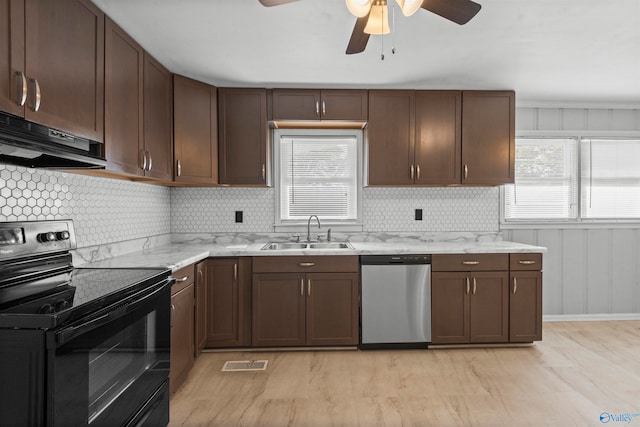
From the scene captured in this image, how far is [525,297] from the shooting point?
10.9 feet

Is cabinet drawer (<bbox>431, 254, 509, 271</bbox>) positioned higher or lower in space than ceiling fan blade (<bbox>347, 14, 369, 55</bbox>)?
lower

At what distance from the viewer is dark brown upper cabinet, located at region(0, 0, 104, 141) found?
1440 mm

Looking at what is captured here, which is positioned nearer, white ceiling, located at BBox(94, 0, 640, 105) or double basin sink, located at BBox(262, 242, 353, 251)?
white ceiling, located at BBox(94, 0, 640, 105)

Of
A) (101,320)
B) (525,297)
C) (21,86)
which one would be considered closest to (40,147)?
(21,86)

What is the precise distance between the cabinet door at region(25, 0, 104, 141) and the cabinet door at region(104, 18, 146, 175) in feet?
0.25

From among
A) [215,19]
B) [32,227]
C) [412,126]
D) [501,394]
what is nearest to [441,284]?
[501,394]

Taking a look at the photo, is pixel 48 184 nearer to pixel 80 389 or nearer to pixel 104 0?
pixel 104 0

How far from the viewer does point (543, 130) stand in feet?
13.5

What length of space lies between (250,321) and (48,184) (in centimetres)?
177

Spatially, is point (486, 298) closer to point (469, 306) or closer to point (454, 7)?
point (469, 306)

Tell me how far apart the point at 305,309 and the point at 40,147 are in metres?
2.27

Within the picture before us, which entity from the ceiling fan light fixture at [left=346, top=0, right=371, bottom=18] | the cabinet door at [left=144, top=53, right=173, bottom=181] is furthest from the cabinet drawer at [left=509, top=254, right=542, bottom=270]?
the cabinet door at [left=144, top=53, right=173, bottom=181]

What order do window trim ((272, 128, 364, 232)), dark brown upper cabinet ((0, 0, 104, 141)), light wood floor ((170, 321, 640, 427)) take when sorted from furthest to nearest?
window trim ((272, 128, 364, 232))
light wood floor ((170, 321, 640, 427))
dark brown upper cabinet ((0, 0, 104, 141))

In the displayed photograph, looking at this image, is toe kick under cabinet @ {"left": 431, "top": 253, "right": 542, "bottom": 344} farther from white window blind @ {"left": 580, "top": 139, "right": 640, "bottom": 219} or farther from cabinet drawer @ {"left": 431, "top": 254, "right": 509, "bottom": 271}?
white window blind @ {"left": 580, "top": 139, "right": 640, "bottom": 219}
